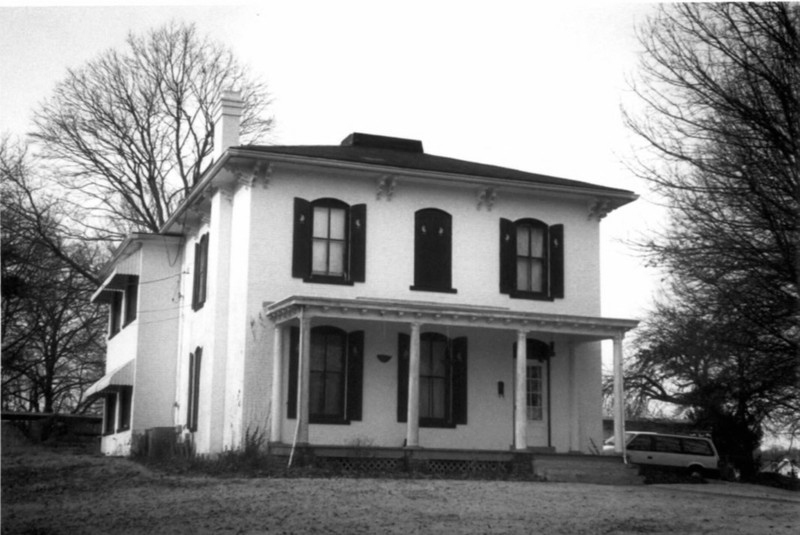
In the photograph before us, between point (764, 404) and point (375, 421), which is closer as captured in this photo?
point (375, 421)

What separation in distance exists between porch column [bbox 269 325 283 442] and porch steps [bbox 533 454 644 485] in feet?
16.2

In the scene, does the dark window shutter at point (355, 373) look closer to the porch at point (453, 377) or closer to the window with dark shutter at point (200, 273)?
the porch at point (453, 377)

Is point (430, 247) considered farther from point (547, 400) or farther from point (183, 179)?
point (183, 179)

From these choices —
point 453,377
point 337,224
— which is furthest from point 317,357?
point 453,377

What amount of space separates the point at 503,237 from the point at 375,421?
16.1 feet

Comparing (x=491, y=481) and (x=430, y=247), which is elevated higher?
(x=430, y=247)

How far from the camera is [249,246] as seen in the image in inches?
909

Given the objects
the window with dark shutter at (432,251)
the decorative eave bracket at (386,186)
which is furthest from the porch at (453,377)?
the decorative eave bracket at (386,186)

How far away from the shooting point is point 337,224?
23.9m

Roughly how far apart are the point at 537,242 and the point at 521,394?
4.06 m

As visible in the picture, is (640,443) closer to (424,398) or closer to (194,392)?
(424,398)

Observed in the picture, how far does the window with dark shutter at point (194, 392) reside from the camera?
25.9 m

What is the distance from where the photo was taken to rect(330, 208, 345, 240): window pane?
23.9 metres

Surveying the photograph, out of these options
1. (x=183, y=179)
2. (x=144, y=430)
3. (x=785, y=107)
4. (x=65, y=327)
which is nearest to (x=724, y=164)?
(x=785, y=107)
